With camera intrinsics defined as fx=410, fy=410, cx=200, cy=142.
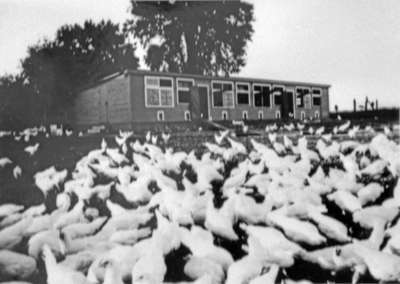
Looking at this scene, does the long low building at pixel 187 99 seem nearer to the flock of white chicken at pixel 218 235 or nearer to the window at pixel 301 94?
the window at pixel 301 94

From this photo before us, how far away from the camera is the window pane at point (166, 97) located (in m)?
7.73

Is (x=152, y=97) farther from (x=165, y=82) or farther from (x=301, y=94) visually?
(x=301, y=94)

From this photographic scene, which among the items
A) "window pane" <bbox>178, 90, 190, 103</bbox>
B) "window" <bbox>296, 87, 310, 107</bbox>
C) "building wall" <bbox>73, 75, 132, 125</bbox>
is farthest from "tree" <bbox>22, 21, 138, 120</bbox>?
"window" <bbox>296, 87, 310, 107</bbox>

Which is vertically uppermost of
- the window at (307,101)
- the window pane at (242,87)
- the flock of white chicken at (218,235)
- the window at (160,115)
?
the window pane at (242,87)

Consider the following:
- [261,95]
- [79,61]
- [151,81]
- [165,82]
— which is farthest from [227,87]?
[79,61]

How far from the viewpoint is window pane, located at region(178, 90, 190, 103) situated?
8.09 m

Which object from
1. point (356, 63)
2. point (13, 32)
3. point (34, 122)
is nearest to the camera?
point (13, 32)

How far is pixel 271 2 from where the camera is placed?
5.47 feet

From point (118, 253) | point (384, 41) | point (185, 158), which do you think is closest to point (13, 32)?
point (185, 158)

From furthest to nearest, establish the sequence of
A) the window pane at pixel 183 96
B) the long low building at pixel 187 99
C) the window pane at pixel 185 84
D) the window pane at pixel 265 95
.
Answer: the window pane at pixel 265 95, the window pane at pixel 185 84, the window pane at pixel 183 96, the long low building at pixel 187 99

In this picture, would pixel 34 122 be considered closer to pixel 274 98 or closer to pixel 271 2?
pixel 271 2

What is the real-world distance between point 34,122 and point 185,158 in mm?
3704

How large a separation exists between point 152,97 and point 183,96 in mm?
801

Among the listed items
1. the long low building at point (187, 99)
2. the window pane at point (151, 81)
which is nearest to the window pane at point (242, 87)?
the long low building at point (187, 99)
